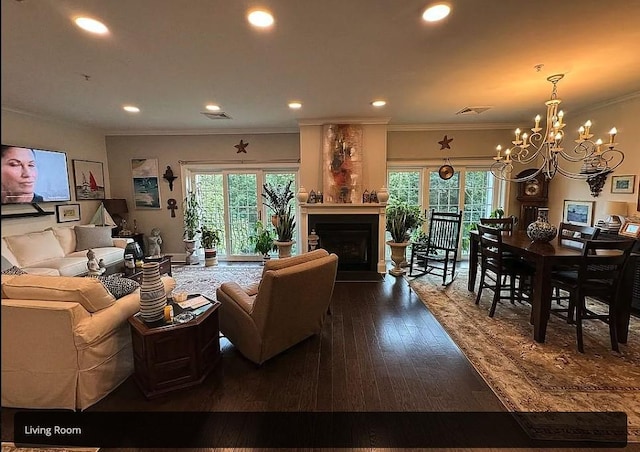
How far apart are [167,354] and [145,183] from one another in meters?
4.77

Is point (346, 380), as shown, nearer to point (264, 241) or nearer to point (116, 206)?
point (264, 241)

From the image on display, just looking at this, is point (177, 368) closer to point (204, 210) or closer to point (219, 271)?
point (219, 271)

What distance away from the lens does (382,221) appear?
17.6 ft

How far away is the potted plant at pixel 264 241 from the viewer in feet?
19.4

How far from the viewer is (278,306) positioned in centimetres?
252

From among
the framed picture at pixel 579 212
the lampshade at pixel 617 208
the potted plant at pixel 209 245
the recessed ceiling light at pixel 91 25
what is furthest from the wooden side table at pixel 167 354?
the framed picture at pixel 579 212

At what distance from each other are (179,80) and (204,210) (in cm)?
346

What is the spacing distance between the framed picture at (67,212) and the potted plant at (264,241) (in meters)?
3.01

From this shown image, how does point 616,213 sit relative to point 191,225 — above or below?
above

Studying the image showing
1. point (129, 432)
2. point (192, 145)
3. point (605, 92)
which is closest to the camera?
point (129, 432)

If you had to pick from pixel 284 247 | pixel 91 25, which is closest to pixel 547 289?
pixel 284 247

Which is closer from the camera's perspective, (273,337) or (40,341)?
(40,341)

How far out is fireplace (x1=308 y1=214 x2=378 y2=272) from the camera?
539cm

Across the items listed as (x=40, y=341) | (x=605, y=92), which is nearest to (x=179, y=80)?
(x=40, y=341)
